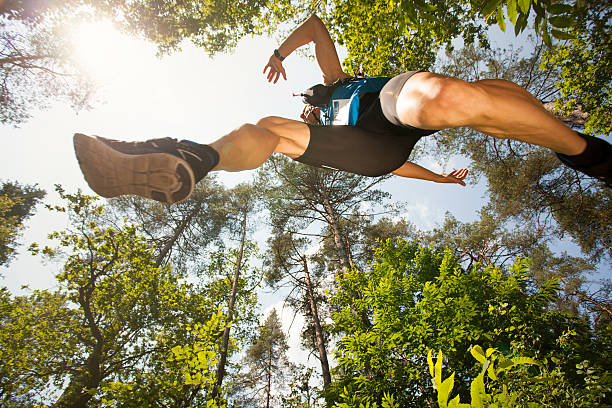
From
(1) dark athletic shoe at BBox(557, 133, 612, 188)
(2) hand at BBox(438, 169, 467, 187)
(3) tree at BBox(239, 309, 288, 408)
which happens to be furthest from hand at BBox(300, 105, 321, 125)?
(3) tree at BBox(239, 309, 288, 408)

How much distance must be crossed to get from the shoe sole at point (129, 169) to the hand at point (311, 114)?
151 cm

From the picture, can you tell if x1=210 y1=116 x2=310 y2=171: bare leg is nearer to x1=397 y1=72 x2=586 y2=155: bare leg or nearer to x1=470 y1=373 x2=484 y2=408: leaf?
x1=397 y1=72 x2=586 y2=155: bare leg

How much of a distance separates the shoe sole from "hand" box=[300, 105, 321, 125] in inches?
59.4

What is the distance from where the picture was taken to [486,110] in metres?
0.88

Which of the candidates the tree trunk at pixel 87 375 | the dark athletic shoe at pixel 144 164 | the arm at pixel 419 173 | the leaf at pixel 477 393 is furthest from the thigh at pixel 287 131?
the tree trunk at pixel 87 375

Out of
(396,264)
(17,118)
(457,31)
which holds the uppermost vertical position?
(17,118)

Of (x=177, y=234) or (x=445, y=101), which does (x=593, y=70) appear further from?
(x=177, y=234)

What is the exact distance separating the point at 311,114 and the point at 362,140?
104cm

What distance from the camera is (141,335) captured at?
6.91 m

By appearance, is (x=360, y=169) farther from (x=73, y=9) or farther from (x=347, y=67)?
(x=73, y=9)

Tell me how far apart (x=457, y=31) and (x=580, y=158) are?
5254 millimetres

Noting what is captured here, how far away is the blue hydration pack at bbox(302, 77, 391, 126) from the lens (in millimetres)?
1700

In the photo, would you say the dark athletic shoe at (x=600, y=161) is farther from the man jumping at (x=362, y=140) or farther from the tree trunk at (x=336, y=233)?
the tree trunk at (x=336, y=233)

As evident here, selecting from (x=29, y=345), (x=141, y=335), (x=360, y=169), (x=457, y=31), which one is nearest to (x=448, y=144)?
(x=457, y=31)
